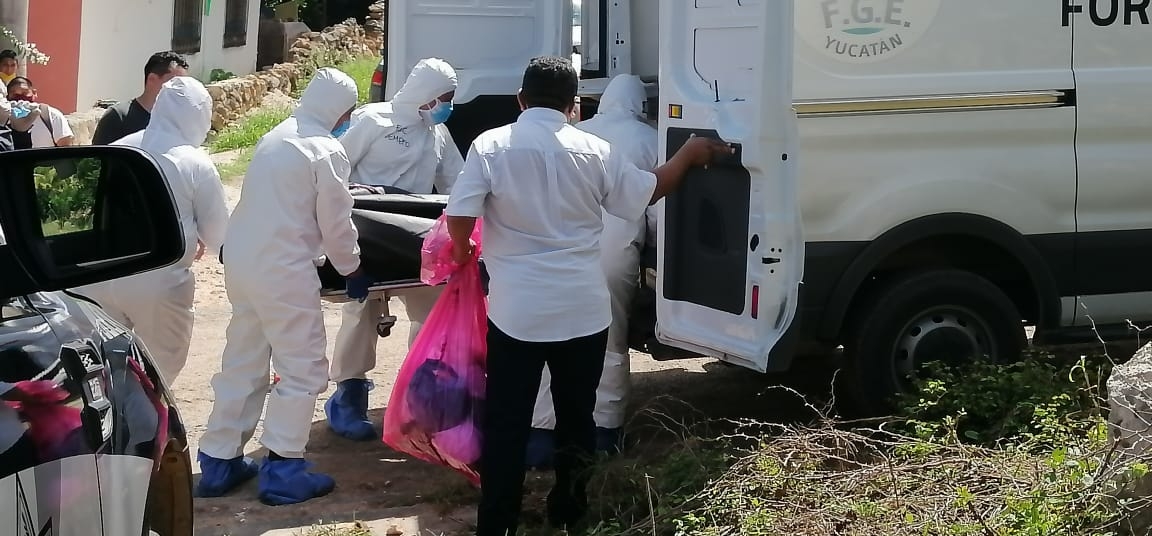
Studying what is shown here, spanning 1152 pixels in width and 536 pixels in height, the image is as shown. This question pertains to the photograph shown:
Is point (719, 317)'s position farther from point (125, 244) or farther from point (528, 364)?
point (125, 244)

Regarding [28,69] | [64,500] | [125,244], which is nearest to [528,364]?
[125,244]

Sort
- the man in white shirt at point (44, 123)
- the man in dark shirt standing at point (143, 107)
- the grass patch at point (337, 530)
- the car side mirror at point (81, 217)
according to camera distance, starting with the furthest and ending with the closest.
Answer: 1. the man in white shirt at point (44, 123)
2. the man in dark shirt standing at point (143, 107)
3. the grass patch at point (337, 530)
4. the car side mirror at point (81, 217)

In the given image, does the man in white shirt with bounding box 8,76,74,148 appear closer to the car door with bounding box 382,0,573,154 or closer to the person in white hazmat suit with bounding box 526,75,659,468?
the car door with bounding box 382,0,573,154

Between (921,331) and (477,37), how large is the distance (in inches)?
126

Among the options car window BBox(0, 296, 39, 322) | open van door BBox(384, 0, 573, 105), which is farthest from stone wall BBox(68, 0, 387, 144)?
car window BBox(0, 296, 39, 322)

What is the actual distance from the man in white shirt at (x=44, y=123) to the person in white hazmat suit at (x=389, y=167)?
12.0ft

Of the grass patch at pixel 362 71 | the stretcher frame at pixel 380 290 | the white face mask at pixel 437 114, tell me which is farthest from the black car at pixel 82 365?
the grass patch at pixel 362 71

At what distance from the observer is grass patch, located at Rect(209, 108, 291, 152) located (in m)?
14.7

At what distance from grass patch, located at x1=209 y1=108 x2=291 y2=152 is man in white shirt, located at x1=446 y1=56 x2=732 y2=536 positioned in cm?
1046

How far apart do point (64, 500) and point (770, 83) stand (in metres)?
3.03

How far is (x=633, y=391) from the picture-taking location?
654 cm

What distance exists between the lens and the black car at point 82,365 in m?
2.06

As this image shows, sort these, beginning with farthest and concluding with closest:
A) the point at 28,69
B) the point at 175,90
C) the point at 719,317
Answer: the point at 28,69 < the point at 175,90 < the point at 719,317

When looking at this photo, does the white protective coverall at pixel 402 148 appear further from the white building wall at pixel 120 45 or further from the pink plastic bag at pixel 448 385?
the white building wall at pixel 120 45
